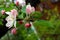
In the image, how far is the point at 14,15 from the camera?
2.22 ft

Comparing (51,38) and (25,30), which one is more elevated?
(25,30)

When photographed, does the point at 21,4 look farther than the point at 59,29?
No

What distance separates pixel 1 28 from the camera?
31.9 inches

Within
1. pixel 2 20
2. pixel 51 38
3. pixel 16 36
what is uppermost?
pixel 2 20

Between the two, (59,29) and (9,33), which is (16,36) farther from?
(59,29)

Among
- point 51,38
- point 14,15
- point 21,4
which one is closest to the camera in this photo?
point 14,15

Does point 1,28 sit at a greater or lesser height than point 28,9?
lesser

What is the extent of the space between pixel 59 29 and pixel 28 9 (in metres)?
0.67

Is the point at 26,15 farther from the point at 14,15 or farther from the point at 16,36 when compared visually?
the point at 16,36

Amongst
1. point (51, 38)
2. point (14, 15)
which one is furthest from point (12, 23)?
point (51, 38)

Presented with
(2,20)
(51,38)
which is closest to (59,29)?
(51,38)

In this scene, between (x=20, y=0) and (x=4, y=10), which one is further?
(x=20, y=0)

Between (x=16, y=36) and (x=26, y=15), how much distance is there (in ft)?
0.75

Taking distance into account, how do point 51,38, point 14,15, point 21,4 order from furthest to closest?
point 51,38 < point 21,4 < point 14,15
